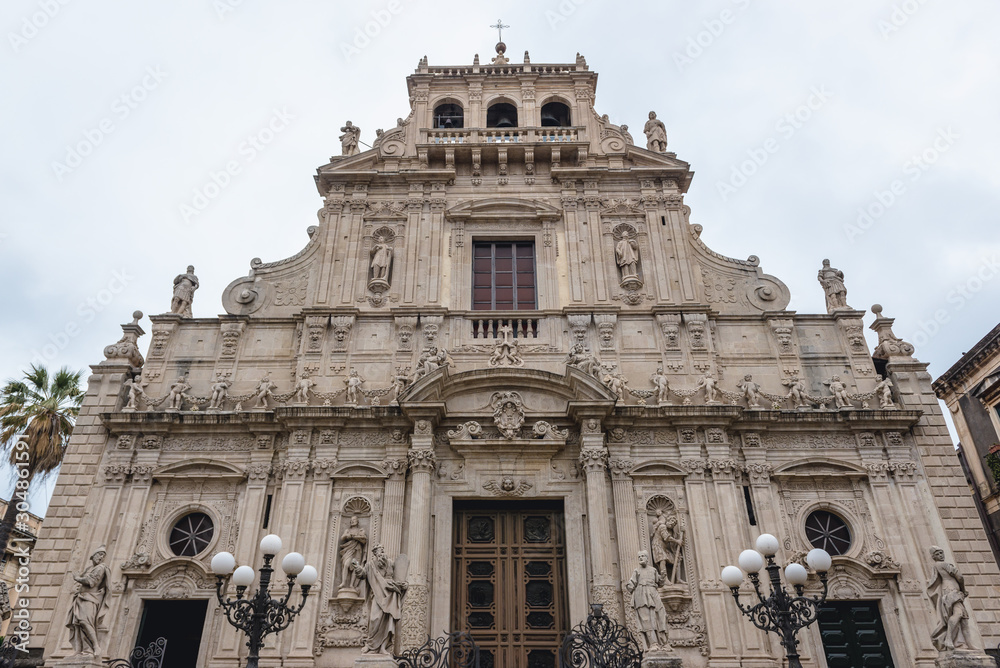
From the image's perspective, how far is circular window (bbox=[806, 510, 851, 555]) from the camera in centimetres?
1536

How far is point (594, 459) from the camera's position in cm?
1548

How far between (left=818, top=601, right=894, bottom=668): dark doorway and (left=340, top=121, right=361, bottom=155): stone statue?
1603 centimetres

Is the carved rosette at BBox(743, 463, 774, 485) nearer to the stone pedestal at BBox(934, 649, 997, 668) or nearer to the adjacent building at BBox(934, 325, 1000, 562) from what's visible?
the stone pedestal at BBox(934, 649, 997, 668)

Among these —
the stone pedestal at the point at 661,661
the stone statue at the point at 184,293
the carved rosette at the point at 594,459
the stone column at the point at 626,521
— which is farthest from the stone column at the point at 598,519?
the stone statue at the point at 184,293

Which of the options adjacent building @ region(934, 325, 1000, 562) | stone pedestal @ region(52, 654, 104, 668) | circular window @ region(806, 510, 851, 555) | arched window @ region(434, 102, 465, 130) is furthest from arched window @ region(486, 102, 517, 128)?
stone pedestal @ region(52, 654, 104, 668)

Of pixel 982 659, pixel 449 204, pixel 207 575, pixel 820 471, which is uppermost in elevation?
pixel 449 204

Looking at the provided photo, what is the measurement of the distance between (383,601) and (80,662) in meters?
5.40

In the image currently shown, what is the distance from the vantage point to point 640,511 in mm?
15344

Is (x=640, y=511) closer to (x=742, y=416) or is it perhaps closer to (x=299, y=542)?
(x=742, y=416)

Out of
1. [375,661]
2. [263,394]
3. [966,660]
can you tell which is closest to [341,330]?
[263,394]

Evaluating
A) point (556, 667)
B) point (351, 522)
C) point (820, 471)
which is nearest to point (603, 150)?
point (820, 471)

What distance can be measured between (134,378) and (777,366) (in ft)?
49.0

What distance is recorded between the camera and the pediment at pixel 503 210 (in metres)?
19.4

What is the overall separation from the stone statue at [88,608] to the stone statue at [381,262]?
842 centimetres
